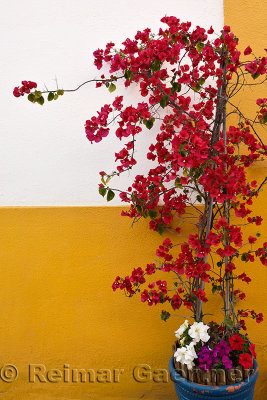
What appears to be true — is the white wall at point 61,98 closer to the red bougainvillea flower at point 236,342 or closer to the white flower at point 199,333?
the white flower at point 199,333

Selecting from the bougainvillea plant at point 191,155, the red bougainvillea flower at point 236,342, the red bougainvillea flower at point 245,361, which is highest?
the bougainvillea plant at point 191,155

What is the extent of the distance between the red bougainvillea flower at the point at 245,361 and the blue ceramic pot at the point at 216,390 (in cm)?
11

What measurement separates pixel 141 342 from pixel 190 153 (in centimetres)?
123

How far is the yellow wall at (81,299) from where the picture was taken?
220cm

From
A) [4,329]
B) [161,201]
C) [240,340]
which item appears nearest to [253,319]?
[240,340]

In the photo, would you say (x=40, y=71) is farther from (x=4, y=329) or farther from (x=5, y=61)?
(x=4, y=329)

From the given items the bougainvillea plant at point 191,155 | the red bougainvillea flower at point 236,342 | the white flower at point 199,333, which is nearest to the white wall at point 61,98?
the bougainvillea plant at point 191,155

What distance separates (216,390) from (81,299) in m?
0.95

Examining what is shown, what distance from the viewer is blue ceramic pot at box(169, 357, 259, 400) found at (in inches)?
64.9

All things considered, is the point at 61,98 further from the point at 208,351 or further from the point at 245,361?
the point at 245,361

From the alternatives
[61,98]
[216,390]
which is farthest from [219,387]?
[61,98]

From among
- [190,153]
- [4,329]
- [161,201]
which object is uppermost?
[190,153]

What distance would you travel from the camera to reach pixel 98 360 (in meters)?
2.24

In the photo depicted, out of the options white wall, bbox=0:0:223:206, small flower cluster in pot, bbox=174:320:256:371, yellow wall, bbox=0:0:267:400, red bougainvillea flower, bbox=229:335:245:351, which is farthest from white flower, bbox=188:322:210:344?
white wall, bbox=0:0:223:206
